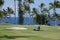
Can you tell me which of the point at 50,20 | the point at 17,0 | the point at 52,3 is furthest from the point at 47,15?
the point at 17,0

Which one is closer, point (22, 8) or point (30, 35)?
point (30, 35)

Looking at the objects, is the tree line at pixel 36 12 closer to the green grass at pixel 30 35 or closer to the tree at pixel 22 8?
the tree at pixel 22 8

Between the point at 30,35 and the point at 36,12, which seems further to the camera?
the point at 36,12

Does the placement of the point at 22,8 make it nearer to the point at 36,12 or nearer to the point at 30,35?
the point at 36,12

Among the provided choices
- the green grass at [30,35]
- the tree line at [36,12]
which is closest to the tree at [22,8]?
the tree line at [36,12]

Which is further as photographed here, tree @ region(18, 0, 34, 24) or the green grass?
tree @ region(18, 0, 34, 24)

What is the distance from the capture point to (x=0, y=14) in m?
65.0

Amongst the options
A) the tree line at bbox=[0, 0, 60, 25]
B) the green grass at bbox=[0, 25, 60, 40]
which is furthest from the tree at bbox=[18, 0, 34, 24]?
the green grass at bbox=[0, 25, 60, 40]

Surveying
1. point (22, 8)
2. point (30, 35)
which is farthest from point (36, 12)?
point (30, 35)

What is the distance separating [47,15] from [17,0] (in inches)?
458

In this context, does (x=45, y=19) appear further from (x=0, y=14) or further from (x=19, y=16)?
(x=0, y=14)

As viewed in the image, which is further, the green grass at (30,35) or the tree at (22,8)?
→ the tree at (22,8)

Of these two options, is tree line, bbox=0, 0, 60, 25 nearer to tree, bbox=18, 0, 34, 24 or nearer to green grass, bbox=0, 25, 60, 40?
tree, bbox=18, 0, 34, 24

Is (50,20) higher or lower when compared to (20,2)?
lower
